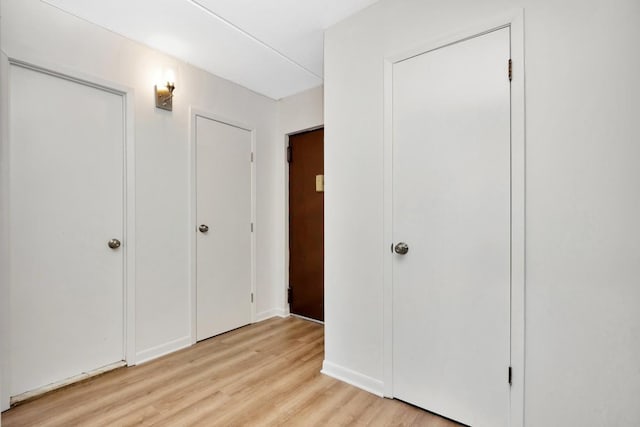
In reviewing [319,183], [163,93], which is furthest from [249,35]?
[319,183]

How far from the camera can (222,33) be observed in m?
2.25

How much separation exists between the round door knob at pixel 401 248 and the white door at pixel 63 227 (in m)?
2.04

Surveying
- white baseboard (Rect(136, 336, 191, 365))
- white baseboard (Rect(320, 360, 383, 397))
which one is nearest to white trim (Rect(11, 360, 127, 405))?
white baseboard (Rect(136, 336, 191, 365))

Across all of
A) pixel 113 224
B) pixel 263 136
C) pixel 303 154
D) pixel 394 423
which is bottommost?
pixel 394 423

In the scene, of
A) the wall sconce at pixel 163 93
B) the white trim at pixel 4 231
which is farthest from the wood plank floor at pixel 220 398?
the wall sconce at pixel 163 93

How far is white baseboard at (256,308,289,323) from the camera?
328 centimetres

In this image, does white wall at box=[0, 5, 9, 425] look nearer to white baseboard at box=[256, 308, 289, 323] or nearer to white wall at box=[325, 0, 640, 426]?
white baseboard at box=[256, 308, 289, 323]

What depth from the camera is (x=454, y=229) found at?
1646 mm

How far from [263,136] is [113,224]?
5.62ft

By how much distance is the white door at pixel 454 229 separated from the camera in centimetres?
151

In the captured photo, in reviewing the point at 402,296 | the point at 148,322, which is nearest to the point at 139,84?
the point at 148,322

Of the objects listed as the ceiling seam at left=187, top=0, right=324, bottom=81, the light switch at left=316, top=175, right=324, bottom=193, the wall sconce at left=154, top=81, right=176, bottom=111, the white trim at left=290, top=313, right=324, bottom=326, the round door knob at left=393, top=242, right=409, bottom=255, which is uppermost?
the ceiling seam at left=187, top=0, right=324, bottom=81

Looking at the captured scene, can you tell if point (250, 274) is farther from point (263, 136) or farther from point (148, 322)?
point (263, 136)

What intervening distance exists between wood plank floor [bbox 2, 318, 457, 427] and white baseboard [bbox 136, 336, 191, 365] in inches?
2.6
